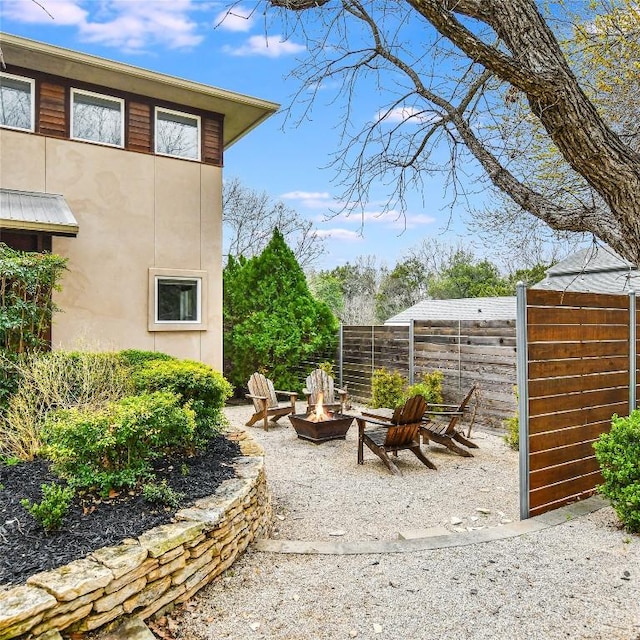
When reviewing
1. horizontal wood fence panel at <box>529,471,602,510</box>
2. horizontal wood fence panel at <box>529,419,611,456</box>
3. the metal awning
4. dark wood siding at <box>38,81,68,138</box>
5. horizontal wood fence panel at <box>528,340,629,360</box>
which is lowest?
horizontal wood fence panel at <box>529,471,602,510</box>

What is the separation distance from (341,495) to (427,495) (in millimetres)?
992

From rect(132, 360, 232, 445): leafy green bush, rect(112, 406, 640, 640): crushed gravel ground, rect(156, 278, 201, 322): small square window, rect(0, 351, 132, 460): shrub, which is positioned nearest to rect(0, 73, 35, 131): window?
rect(156, 278, 201, 322): small square window

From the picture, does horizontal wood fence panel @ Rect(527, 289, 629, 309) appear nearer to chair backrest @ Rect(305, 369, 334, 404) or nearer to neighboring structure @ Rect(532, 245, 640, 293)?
chair backrest @ Rect(305, 369, 334, 404)

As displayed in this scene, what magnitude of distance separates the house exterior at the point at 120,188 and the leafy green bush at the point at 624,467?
7.74m

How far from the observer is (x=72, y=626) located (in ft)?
8.54

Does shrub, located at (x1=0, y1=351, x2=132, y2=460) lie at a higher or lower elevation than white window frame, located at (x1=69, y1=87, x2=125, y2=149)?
lower

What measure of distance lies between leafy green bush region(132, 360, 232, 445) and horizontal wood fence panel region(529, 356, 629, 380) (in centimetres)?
321

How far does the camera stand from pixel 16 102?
879 cm

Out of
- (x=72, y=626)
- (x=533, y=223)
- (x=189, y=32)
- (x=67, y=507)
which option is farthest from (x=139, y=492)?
(x=533, y=223)

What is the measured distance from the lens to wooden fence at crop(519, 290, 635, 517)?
4703 mm

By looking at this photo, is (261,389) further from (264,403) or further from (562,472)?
(562,472)

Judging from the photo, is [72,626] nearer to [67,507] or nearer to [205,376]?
[67,507]

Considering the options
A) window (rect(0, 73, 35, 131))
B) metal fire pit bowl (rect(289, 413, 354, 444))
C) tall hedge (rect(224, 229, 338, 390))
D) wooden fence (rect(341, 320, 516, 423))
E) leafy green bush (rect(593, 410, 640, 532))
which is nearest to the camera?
leafy green bush (rect(593, 410, 640, 532))

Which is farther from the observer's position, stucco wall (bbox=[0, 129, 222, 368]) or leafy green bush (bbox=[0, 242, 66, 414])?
stucco wall (bbox=[0, 129, 222, 368])
